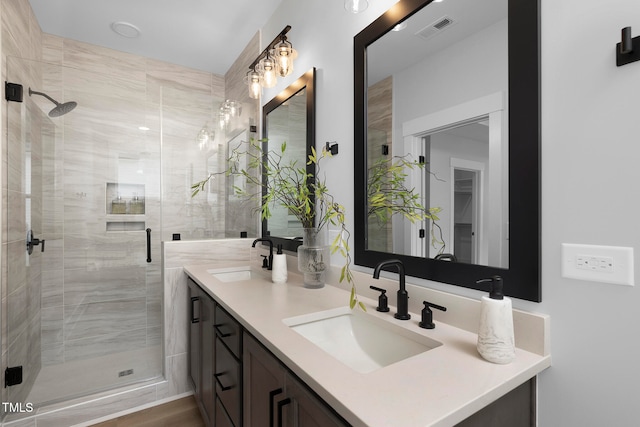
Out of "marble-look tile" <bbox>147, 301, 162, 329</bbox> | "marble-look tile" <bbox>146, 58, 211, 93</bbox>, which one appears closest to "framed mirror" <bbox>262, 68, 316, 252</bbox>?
"marble-look tile" <bbox>147, 301, 162, 329</bbox>

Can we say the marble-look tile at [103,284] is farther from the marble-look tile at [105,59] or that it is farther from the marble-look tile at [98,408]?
the marble-look tile at [105,59]

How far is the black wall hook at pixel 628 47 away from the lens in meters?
0.69

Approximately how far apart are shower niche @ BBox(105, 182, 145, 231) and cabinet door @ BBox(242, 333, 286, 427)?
1.71 m

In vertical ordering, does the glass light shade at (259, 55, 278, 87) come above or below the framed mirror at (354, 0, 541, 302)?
above

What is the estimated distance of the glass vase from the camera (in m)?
1.60

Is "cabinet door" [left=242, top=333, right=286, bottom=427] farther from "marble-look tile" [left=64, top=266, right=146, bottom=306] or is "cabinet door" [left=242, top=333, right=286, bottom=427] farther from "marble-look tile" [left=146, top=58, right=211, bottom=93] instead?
"marble-look tile" [left=146, top=58, right=211, bottom=93]

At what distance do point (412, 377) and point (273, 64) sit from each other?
195 cm

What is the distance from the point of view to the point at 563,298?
2.67 ft

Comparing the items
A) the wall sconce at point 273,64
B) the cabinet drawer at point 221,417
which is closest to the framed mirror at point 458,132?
the wall sconce at point 273,64

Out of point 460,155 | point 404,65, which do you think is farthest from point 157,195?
point 460,155

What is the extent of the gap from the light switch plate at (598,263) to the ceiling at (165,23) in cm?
239

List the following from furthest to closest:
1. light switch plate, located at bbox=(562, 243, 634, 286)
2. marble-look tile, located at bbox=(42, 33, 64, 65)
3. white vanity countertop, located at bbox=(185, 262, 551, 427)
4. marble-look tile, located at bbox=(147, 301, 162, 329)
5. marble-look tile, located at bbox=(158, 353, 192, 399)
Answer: marble-look tile, located at bbox=(42, 33, 64, 65) → marble-look tile, located at bbox=(147, 301, 162, 329) → marble-look tile, located at bbox=(158, 353, 192, 399) → light switch plate, located at bbox=(562, 243, 634, 286) → white vanity countertop, located at bbox=(185, 262, 551, 427)

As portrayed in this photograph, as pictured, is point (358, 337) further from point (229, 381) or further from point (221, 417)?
point (221, 417)

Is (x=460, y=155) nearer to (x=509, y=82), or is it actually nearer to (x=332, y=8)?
(x=509, y=82)
